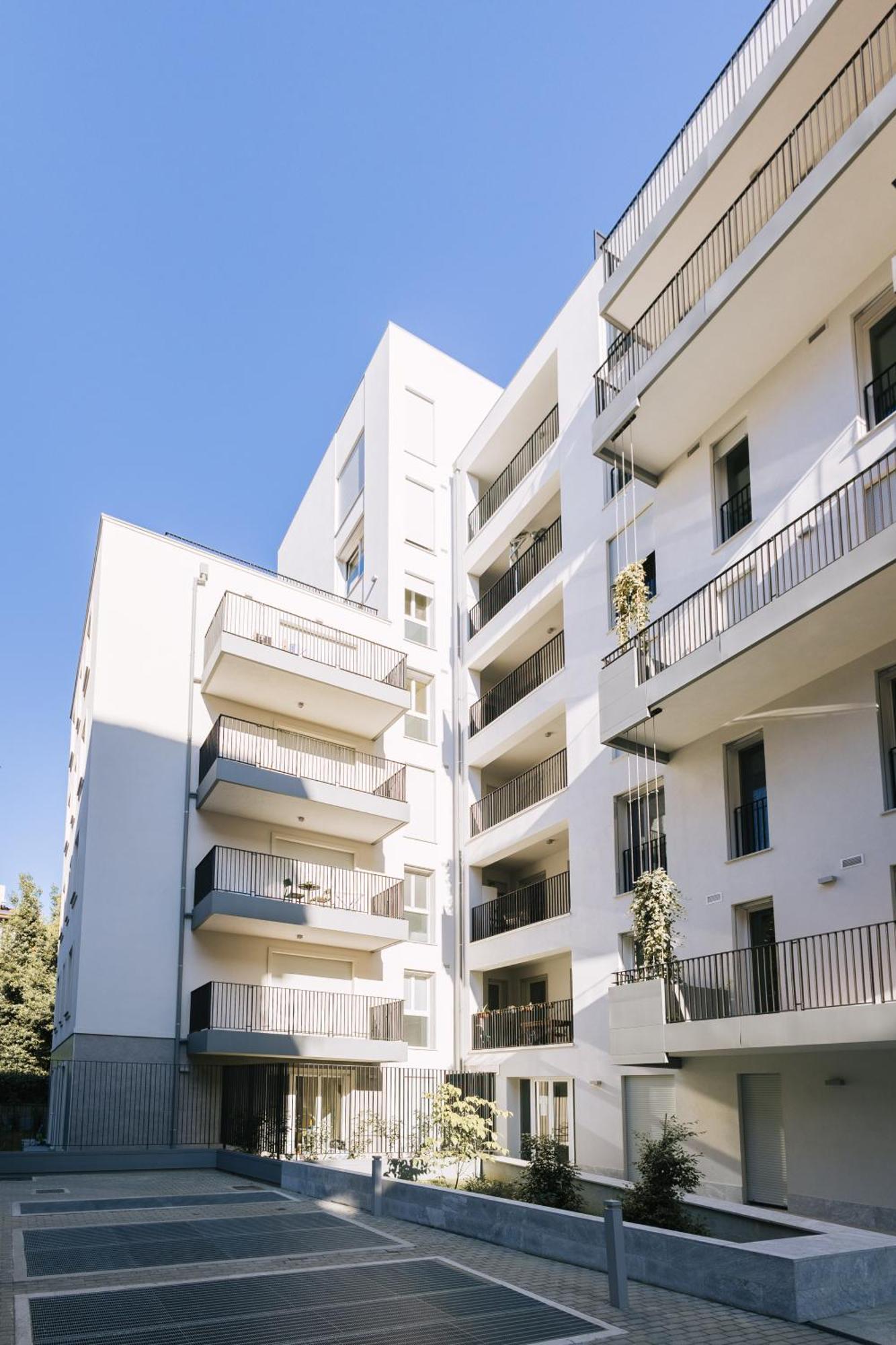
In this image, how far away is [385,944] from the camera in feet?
84.5

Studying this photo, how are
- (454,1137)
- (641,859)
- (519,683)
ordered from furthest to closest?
1. (519,683)
2. (641,859)
3. (454,1137)

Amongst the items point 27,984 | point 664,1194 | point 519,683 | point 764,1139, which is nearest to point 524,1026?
point 519,683

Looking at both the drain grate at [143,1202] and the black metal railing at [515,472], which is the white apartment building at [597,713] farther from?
the drain grate at [143,1202]

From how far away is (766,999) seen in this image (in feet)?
52.4

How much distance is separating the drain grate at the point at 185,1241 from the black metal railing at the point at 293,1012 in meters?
9.56

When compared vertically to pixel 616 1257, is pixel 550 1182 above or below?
below

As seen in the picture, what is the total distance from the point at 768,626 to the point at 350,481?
21.5m

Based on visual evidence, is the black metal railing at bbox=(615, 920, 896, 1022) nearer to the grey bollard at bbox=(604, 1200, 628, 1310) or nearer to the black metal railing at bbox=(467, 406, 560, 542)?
the grey bollard at bbox=(604, 1200, 628, 1310)

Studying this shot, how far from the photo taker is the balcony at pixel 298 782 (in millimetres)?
23828

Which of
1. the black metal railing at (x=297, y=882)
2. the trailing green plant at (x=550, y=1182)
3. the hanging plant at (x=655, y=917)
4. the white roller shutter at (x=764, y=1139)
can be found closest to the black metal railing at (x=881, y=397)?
the hanging plant at (x=655, y=917)

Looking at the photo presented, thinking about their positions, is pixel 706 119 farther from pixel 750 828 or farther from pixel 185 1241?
pixel 185 1241

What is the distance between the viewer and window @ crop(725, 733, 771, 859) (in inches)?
670

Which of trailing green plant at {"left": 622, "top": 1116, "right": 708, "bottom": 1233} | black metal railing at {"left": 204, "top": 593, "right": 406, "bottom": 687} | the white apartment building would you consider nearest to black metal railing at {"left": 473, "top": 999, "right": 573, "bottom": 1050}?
the white apartment building

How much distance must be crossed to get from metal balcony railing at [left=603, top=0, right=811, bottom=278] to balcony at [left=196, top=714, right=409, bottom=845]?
12218 millimetres
